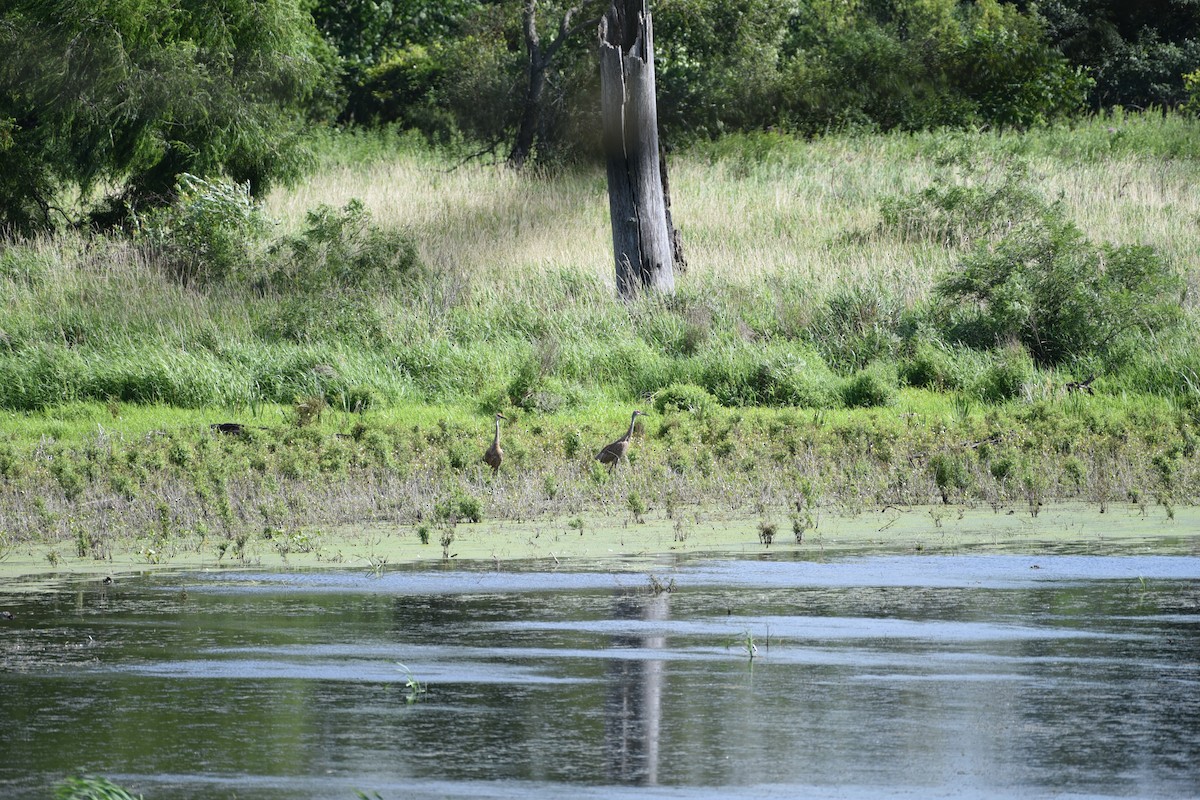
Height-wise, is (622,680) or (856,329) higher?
(622,680)

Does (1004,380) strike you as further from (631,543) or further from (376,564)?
(376,564)

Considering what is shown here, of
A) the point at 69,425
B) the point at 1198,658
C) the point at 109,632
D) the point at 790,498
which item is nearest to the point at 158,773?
the point at 109,632

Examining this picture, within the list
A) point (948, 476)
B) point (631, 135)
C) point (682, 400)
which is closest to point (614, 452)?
point (948, 476)

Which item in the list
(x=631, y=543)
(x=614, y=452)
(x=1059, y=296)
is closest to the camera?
(x=631, y=543)

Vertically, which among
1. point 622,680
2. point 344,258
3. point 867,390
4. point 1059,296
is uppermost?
point 344,258

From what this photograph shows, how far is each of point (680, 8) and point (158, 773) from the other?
33.6 m

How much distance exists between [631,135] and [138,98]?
22.5 ft

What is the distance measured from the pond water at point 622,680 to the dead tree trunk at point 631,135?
13.0m

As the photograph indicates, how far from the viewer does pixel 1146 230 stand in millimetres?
24562

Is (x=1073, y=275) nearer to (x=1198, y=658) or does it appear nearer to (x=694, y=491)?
(x=694, y=491)

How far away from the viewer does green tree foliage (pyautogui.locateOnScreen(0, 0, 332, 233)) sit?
25.4 metres

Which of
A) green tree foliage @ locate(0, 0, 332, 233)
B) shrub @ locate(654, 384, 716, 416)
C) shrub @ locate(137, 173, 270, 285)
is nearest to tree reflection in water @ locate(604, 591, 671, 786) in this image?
shrub @ locate(654, 384, 716, 416)

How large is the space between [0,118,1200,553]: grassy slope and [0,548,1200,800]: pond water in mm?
2156

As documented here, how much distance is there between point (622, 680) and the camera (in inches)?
303
